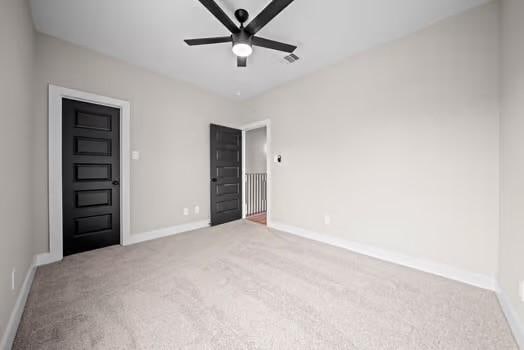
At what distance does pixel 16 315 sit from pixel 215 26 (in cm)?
298

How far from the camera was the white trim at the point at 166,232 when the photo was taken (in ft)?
9.76

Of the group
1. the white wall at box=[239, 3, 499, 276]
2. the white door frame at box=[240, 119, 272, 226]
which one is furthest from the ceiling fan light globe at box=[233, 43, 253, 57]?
the white door frame at box=[240, 119, 272, 226]

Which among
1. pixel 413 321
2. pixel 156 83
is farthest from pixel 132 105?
pixel 413 321

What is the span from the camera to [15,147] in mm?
1555

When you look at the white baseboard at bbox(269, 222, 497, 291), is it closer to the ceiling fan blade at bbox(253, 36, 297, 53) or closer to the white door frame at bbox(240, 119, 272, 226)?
the white door frame at bbox(240, 119, 272, 226)

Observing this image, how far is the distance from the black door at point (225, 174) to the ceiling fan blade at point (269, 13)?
7.57 ft

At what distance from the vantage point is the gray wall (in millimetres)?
5477

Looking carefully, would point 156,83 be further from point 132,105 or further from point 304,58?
point 304,58

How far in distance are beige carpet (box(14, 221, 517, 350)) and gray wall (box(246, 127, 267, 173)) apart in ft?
10.9

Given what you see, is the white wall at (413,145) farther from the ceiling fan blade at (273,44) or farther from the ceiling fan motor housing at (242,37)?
the ceiling fan motor housing at (242,37)

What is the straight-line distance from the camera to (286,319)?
1430 millimetres

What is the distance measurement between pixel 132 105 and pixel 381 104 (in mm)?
3462

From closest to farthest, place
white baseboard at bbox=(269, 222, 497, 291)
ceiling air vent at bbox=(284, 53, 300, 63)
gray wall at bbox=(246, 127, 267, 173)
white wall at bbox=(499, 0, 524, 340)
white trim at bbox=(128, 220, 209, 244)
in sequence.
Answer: white wall at bbox=(499, 0, 524, 340) → white baseboard at bbox=(269, 222, 497, 291) → ceiling air vent at bbox=(284, 53, 300, 63) → white trim at bbox=(128, 220, 209, 244) → gray wall at bbox=(246, 127, 267, 173)

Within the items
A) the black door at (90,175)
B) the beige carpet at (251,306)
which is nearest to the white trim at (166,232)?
the black door at (90,175)
